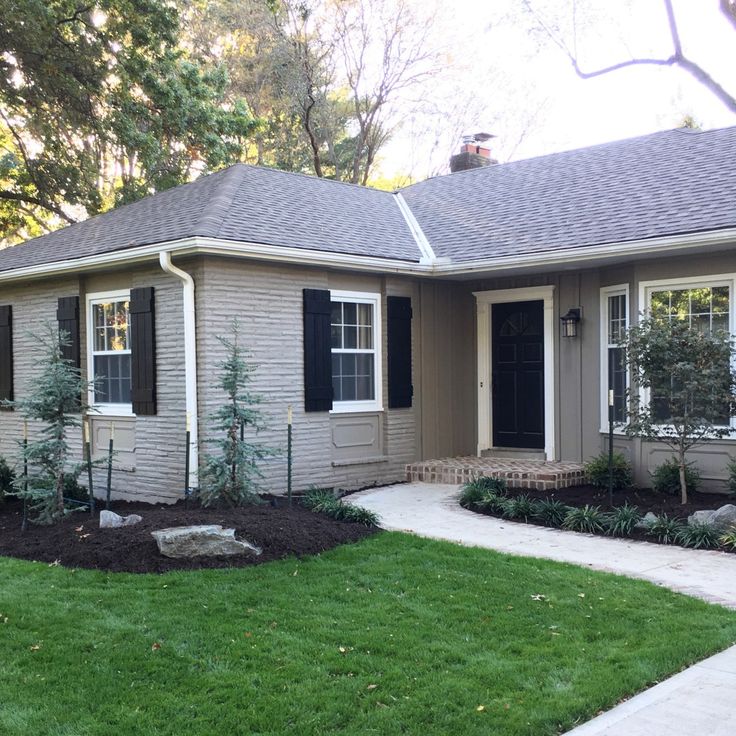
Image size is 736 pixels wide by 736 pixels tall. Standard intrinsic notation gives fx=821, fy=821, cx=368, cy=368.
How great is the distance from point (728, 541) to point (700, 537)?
223mm

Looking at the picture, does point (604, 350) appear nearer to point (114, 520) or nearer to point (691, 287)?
point (691, 287)

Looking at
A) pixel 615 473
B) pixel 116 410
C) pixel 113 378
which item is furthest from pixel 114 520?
pixel 615 473

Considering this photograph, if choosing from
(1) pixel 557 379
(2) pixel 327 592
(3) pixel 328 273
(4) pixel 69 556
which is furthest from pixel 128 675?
(1) pixel 557 379

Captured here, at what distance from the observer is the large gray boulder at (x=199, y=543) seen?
6.43 m

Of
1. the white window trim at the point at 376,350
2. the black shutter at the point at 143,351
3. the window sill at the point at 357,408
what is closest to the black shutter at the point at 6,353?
the black shutter at the point at 143,351

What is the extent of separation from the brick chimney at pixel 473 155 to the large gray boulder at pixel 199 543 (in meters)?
11.2

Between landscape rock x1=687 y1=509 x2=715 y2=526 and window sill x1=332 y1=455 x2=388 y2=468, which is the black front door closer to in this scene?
window sill x1=332 y1=455 x2=388 y2=468

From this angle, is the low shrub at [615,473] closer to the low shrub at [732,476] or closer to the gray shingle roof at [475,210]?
Answer: the low shrub at [732,476]

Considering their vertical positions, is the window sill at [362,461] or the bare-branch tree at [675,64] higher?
the bare-branch tree at [675,64]

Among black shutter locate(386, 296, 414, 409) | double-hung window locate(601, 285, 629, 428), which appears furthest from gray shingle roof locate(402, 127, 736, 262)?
black shutter locate(386, 296, 414, 409)

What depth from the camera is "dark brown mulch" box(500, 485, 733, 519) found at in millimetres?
8227

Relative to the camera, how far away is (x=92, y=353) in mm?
10688

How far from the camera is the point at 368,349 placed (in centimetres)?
1079

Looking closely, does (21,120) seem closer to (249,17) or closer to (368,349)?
(249,17)
